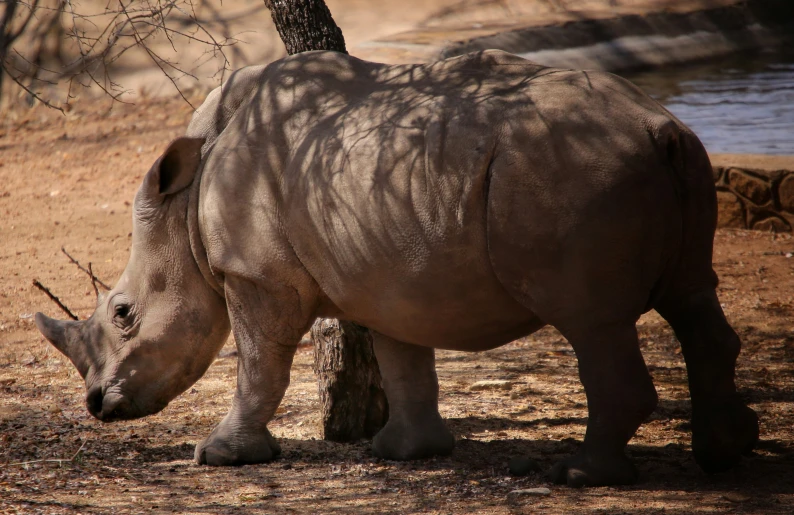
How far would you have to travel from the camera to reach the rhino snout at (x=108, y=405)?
520cm

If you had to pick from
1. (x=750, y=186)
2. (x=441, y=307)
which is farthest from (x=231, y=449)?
(x=750, y=186)

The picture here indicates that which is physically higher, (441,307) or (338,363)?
(441,307)

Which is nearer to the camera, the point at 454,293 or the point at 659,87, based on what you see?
the point at 454,293

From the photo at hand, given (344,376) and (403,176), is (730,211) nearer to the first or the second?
(344,376)

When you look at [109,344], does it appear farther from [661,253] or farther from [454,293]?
[661,253]

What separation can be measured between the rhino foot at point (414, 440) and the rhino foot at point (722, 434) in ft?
4.14

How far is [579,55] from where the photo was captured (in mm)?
14812

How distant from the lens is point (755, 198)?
942cm

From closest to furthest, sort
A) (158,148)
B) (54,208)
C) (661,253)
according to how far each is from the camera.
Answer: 1. (661,253)
2. (54,208)
3. (158,148)

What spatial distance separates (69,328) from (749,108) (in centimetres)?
1048

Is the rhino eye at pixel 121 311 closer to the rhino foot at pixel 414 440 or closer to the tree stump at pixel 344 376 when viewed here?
the tree stump at pixel 344 376

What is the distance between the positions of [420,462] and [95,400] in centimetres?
168

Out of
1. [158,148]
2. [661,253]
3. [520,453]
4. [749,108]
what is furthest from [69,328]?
[749,108]

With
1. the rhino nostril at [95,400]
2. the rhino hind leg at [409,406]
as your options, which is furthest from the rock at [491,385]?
the rhino nostril at [95,400]
